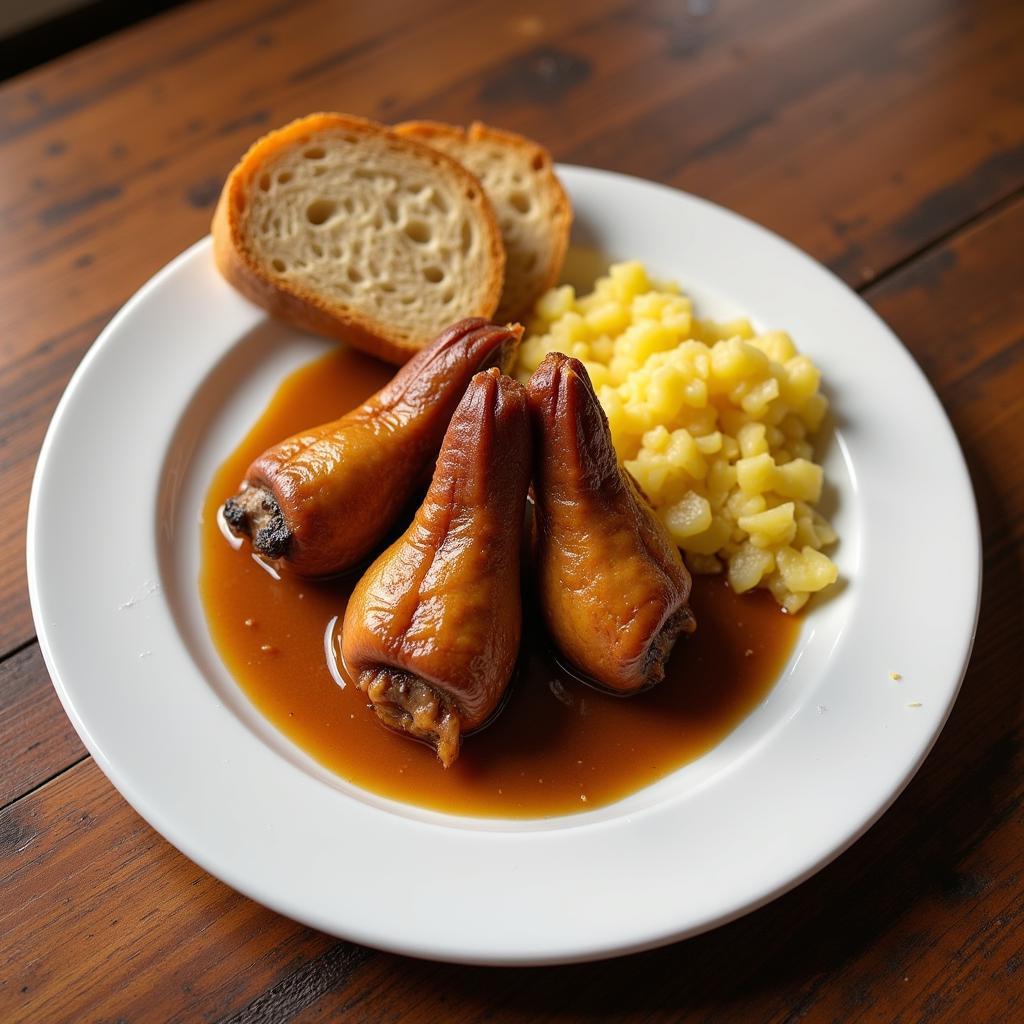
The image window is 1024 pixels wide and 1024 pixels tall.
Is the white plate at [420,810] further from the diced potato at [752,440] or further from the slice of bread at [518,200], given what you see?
the slice of bread at [518,200]

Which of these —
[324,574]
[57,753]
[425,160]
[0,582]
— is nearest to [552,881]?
[324,574]

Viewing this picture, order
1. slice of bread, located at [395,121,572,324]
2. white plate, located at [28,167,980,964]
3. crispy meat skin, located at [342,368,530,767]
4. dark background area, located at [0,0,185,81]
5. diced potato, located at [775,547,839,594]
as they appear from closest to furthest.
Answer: white plate, located at [28,167,980,964] → crispy meat skin, located at [342,368,530,767] → diced potato, located at [775,547,839,594] → slice of bread, located at [395,121,572,324] → dark background area, located at [0,0,185,81]

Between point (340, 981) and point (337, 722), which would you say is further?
point (337, 722)

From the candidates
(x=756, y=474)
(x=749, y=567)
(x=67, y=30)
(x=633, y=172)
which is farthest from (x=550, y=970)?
(x=67, y=30)

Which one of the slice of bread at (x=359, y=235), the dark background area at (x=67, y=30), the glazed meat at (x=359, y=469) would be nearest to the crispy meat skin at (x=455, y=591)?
the glazed meat at (x=359, y=469)

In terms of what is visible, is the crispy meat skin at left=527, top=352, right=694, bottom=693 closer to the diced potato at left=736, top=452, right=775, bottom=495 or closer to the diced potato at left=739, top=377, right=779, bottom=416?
the diced potato at left=736, top=452, right=775, bottom=495

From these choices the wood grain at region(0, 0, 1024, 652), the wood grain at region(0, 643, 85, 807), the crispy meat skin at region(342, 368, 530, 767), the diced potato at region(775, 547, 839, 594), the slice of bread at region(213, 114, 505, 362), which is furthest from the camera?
the wood grain at region(0, 0, 1024, 652)

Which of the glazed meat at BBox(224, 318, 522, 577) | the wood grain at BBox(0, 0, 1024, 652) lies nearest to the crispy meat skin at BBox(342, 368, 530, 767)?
the glazed meat at BBox(224, 318, 522, 577)

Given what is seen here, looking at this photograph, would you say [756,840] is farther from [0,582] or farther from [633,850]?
[0,582]
